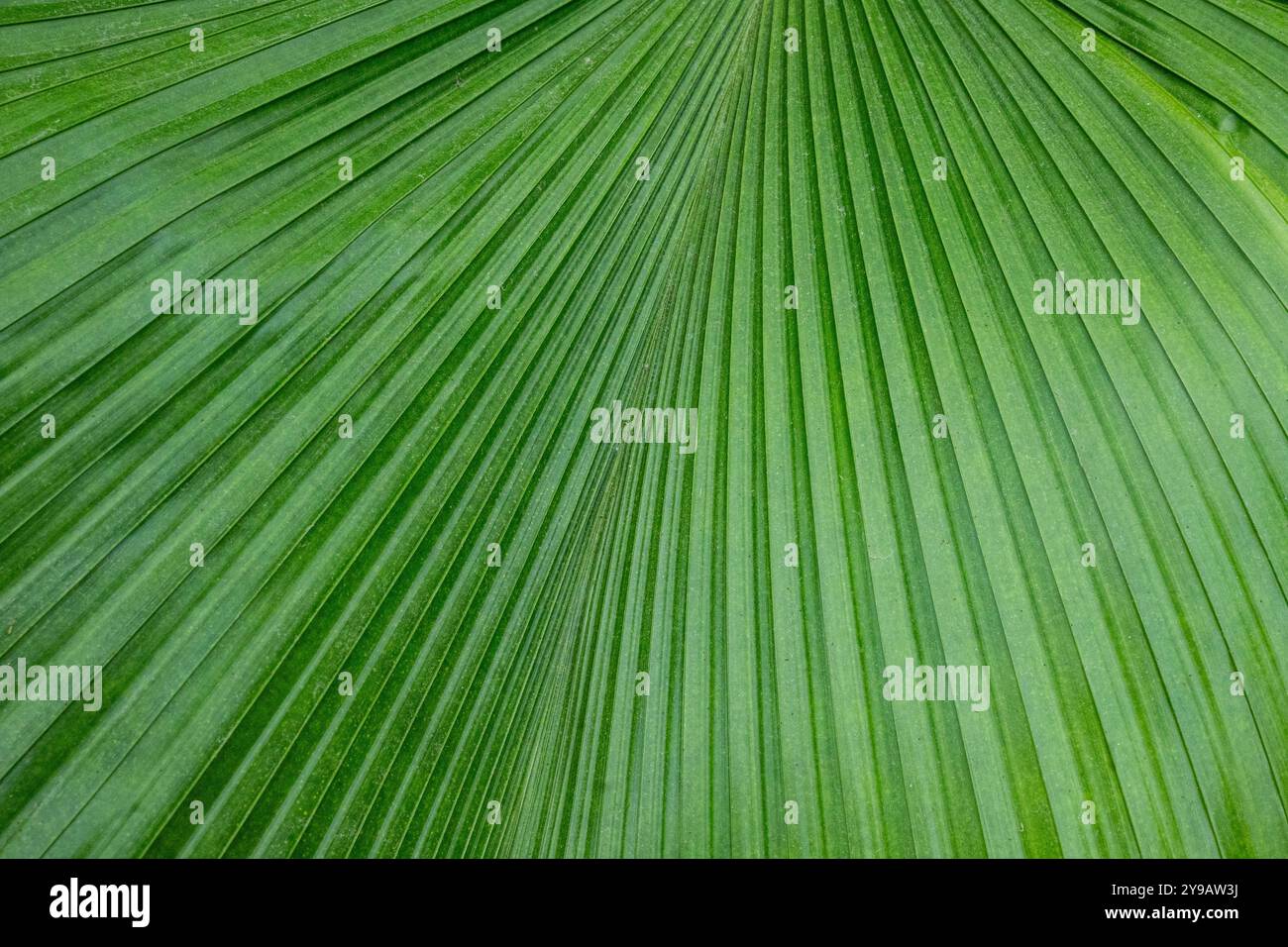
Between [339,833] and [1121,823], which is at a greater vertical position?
[339,833]

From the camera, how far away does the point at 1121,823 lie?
1.33 m

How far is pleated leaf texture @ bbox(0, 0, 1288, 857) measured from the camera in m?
1.23

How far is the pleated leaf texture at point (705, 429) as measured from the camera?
48.6 inches

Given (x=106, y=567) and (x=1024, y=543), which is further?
(x=1024, y=543)

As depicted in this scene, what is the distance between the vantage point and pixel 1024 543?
52.9 inches

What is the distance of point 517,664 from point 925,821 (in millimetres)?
669

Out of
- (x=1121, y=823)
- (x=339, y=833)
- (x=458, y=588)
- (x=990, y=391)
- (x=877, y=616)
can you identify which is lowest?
(x=1121, y=823)

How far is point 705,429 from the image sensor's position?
1383 millimetres

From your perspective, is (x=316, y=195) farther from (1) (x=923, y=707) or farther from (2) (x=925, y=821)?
(2) (x=925, y=821)

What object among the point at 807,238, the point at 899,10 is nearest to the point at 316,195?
the point at 807,238

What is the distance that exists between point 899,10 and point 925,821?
4.00 feet

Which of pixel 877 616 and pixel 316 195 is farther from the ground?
pixel 316 195

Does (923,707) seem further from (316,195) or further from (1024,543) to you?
(316,195)
